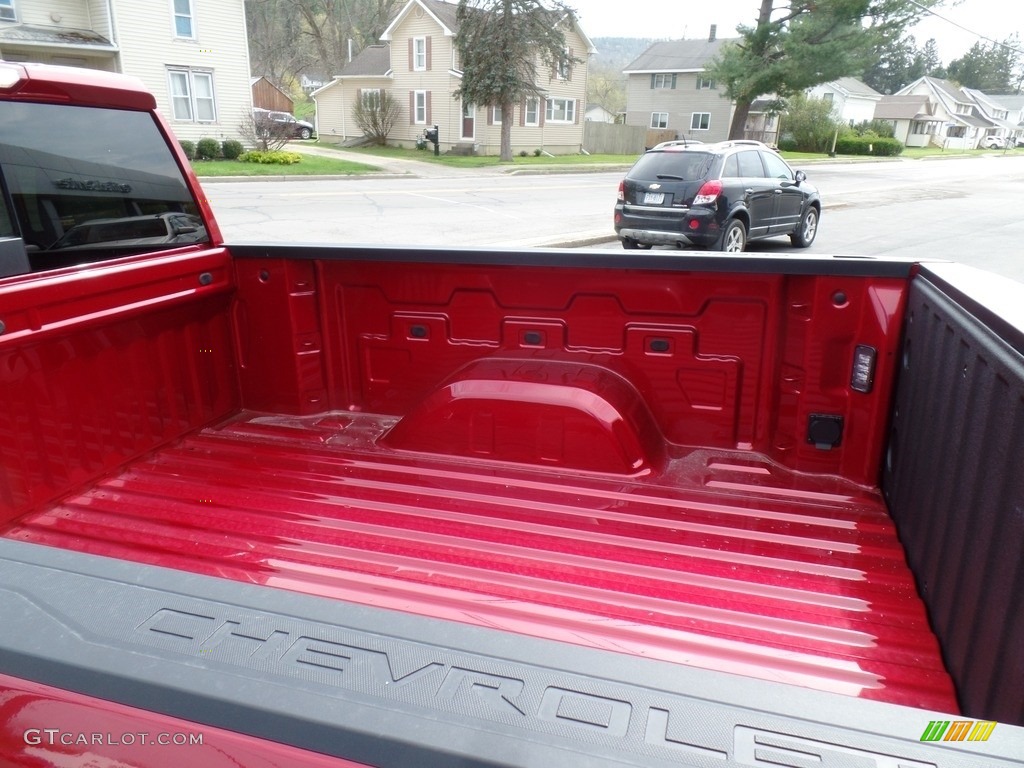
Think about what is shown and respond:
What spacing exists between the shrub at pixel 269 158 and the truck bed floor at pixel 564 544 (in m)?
26.0

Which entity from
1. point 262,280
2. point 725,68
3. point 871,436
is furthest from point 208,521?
point 725,68

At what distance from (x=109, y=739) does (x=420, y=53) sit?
43.1m

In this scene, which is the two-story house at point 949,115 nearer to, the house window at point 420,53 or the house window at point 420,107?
the house window at point 420,53

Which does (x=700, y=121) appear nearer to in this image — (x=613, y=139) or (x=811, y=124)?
(x=811, y=124)

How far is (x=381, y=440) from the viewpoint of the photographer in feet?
11.8

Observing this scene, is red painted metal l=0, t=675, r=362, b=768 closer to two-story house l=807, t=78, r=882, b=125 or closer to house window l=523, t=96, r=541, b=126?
house window l=523, t=96, r=541, b=126

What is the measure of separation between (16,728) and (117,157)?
2.55 m

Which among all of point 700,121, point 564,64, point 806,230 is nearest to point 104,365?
point 806,230

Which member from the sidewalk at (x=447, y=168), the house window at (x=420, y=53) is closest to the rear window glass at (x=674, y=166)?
the sidewalk at (x=447, y=168)

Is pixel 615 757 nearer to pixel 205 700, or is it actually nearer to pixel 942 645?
pixel 205 700

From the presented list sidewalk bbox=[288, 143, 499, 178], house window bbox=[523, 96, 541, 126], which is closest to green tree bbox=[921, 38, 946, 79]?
house window bbox=[523, 96, 541, 126]

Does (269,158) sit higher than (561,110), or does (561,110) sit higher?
(561,110)

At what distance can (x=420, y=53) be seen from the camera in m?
40.2

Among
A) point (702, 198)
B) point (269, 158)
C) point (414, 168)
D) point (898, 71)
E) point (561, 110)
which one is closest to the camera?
point (702, 198)
